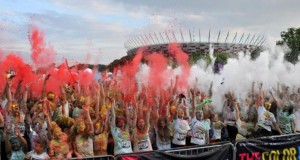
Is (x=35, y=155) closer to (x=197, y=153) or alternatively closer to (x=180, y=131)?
(x=197, y=153)

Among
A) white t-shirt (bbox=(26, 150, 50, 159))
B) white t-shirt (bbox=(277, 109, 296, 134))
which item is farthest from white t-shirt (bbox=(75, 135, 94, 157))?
white t-shirt (bbox=(277, 109, 296, 134))

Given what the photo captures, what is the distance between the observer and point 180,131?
27.3 ft

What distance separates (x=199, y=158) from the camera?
705 centimetres

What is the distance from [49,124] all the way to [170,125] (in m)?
2.41

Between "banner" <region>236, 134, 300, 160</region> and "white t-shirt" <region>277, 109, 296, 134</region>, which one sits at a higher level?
"white t-shirt" <region>277, 109, 296, 134</region>

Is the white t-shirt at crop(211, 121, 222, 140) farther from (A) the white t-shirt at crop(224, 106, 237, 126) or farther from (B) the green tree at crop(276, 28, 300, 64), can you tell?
(B) the green tree at crop(276, 28, 300, 64)

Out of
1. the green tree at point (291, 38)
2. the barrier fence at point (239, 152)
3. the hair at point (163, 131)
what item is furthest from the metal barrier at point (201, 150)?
the green tree at point (291, 38)

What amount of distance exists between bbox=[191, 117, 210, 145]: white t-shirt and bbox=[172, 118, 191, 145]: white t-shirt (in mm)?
338

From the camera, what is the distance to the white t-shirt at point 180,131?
8.33 metres

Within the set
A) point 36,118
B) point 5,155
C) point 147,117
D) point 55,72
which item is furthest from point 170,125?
point 55,72

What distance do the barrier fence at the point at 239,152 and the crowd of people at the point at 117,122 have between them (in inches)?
33.6

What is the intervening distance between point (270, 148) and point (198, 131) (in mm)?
1488

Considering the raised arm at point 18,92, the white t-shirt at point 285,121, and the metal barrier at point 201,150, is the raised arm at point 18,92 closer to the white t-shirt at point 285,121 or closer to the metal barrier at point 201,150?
the metal barrier at point 201,150

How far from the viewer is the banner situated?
755 cm
